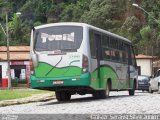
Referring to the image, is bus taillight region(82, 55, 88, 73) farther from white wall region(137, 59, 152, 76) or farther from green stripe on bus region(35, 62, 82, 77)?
white wall region(137, 59, 152, 76)

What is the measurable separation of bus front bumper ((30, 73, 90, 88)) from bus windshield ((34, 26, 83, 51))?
4.03 feet

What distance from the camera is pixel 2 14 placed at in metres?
109

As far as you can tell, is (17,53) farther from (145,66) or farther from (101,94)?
(101,94)

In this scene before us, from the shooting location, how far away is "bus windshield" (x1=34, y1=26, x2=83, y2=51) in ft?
67.4

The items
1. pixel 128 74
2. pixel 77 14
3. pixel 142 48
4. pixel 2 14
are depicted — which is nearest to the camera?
pixel 128 74

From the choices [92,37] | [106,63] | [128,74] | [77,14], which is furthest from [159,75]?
[77,14]

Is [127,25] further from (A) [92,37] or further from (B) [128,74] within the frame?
(A) [92,37]

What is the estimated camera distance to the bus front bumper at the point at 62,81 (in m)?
20.1

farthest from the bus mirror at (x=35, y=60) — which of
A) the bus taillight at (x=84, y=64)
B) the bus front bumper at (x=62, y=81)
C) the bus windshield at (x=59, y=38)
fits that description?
the bus taillight at (x=84, y=64)

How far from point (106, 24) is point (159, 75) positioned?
52.2m

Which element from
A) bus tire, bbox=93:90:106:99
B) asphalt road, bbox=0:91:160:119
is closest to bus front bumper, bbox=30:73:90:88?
asphalt road, bbox=0:91:160:119

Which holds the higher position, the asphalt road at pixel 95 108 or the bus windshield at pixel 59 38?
the bus windshield at pixel 59 38

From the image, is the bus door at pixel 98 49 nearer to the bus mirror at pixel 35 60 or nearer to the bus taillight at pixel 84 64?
the bus taillight at pixel 84 64

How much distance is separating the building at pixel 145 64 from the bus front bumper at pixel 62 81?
48173 mm
